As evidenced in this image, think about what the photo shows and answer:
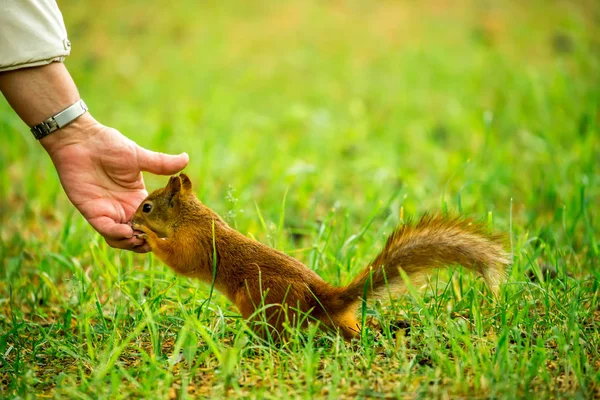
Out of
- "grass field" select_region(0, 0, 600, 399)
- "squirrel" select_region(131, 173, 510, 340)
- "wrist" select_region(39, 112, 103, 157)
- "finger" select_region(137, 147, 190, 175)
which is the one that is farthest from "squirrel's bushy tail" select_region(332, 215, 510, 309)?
"wrist" select_region(39, 112, 103, 157)

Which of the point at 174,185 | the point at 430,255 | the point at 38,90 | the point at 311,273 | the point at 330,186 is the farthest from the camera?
the point at 330,186

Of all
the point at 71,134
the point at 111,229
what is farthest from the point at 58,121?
the point at 111,229

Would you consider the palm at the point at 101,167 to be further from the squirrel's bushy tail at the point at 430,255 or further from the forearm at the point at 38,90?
the squirrel's bushy tail at the point at 430,255

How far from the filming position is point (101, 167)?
2.72 m

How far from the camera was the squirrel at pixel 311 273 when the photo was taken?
2176 millimetres

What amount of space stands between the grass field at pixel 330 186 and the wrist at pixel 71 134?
55cm

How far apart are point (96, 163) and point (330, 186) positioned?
6.87ft

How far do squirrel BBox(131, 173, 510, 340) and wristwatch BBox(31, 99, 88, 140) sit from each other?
566 mm

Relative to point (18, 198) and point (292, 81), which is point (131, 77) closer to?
point (292, 81)

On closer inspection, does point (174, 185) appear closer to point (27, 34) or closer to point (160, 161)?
point (160, 161)

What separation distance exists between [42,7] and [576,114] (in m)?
4.19

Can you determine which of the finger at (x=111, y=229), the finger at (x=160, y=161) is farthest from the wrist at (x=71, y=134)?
the finger at (x=111, y=229)

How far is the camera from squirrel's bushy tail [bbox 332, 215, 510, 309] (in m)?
2.16

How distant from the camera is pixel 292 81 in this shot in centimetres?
694
